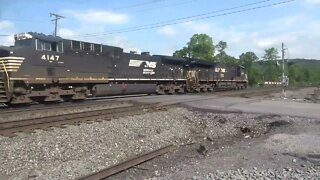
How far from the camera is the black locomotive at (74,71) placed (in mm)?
17922

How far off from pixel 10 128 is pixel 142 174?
5.06m

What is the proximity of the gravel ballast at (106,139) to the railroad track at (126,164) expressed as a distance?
0.46 m

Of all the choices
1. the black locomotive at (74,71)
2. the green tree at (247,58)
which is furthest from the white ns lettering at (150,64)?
the green tree at (247,58)

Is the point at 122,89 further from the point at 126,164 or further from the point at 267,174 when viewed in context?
the point at 267,174

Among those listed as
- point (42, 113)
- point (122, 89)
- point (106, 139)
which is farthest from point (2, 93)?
point (122, 89)

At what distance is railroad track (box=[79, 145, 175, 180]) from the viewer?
738 centimetres

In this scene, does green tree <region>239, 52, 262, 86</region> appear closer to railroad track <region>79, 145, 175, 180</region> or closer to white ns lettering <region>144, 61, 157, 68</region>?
white ns lettering <region>144, 61, 157, 68</region>

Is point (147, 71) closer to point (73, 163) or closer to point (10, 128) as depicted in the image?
point (10, 128)

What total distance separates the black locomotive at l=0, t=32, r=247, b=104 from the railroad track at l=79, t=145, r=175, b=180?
10.2 m

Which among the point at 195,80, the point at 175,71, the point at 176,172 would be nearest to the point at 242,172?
the point at 176,172

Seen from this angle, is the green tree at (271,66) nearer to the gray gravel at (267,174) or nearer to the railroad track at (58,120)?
the railroad track at (58,120)

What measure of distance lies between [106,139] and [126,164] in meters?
2.63

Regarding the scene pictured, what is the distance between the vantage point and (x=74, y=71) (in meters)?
21.4

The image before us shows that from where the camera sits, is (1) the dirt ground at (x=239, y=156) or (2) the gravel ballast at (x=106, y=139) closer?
(1) the dirt ground at (x=239, y=156)
